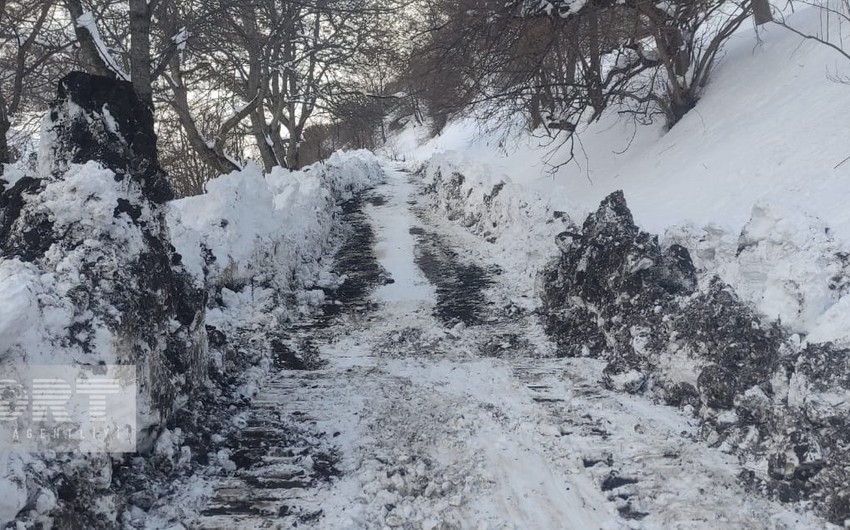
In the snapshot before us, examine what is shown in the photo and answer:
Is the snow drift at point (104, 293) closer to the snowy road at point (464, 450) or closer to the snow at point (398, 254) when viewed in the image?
the snowy road at point (464, 450)

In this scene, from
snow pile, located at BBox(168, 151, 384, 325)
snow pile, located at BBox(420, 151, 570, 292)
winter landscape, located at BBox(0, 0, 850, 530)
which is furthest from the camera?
snow pile, located at BBox(420, 151, 570, 292)

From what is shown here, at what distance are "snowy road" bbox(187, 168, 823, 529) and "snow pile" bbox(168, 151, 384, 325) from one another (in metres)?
1.31

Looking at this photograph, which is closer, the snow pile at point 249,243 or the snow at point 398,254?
the snow pile at point 249,243

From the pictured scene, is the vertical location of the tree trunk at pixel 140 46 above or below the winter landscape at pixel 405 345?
above

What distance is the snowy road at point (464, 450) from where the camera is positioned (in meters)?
3.58

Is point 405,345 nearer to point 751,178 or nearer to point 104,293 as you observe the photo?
point 104,293

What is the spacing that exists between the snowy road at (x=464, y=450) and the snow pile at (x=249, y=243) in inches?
51.6

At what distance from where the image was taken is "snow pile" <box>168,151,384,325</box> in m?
6.77

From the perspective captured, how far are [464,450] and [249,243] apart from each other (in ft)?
15.9

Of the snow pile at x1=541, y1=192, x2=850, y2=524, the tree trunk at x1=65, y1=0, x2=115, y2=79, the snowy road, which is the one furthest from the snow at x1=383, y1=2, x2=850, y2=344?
the tree trunk at x1=65, y1=0, x2=115, y2=79

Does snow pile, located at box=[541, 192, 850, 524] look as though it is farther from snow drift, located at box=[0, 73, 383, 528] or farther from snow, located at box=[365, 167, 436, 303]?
snow drift, located at box=[0, 73, 383, 528]

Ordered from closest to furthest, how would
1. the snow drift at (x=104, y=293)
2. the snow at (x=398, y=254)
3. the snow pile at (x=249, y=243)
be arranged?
the snow drift at (x=104, y=293)
the snow pile at (x=249, y=243)
the snow at (x=398, y=254)

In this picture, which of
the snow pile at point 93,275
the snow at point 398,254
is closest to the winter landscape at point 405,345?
the snow pile at point 93,275

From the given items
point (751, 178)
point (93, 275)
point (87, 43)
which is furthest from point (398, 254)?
point (93, 275)
